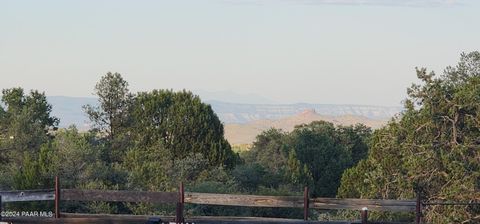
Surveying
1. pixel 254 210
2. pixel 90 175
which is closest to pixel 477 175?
pixel 254 210

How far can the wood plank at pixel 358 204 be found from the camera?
15.3m

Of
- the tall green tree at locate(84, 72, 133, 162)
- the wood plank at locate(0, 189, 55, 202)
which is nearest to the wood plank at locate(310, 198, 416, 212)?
the wood plank at locate(0, 189, 55, 202)

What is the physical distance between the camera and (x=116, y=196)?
15.5 metres

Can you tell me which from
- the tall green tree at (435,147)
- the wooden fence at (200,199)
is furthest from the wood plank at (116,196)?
the tall green tree at (435,147)

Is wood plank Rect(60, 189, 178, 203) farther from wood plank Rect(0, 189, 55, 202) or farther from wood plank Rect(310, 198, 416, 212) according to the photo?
wood plank Rect(310, 198, 416, 212)

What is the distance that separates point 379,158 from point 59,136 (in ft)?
57.8

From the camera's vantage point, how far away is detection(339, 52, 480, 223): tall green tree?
30094 mm

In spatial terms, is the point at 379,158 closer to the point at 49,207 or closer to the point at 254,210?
the point at 254,210

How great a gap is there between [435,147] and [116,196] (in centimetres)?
1778

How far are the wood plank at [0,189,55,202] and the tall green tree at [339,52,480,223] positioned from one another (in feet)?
54.2

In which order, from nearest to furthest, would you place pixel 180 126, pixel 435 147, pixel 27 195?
pixel 27 195, pixel 435 147, pixel 180 126

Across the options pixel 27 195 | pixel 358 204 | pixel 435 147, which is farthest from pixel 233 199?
pixel 435 147

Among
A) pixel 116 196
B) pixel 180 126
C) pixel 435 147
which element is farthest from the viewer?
pixel 180 126

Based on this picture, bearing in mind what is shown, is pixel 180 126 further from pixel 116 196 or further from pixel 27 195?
pixel 27 195
